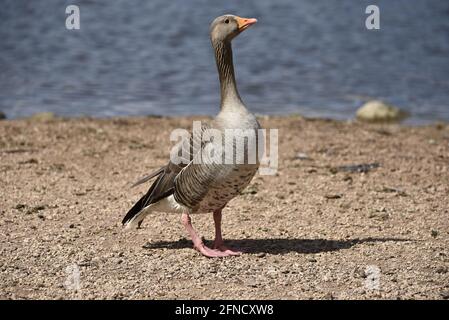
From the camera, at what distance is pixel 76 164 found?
10.3 metres

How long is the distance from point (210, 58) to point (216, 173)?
13.7 meters

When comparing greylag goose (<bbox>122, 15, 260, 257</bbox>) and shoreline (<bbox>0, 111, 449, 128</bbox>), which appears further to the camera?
shoreline (<bbox>0, 111, 449, 128</bbox>)

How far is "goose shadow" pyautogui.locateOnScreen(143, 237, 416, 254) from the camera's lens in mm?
6949

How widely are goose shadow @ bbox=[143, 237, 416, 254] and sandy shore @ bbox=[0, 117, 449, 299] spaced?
0.02 metres

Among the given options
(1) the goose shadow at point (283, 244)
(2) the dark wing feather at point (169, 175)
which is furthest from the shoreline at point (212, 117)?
(2) the dark wing feather at point (169, 175)

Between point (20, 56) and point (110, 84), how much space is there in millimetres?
3324

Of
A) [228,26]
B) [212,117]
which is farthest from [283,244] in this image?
[212,117]

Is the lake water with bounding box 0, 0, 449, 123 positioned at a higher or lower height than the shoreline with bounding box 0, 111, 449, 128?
higher

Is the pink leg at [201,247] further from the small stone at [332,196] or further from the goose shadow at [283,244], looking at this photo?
the small stone at [332,196]

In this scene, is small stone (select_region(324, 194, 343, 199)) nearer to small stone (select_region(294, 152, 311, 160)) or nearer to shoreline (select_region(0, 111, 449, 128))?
small stone (select_region(294, 152, 311, 160))

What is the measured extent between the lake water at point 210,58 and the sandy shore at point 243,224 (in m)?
3.59

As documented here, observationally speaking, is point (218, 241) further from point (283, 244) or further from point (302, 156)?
point (302, 156)

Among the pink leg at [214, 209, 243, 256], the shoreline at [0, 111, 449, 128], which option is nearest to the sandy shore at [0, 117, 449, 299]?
the pink leg at [214, 209, 243, 256]
